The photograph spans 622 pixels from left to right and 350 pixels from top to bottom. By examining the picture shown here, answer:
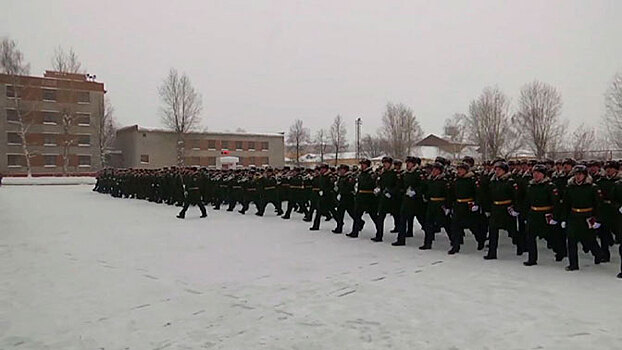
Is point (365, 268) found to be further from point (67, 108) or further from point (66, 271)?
point (67, 108)

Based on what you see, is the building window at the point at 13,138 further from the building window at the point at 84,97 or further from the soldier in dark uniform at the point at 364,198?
the soldier in dark uniform at the point at 364,198

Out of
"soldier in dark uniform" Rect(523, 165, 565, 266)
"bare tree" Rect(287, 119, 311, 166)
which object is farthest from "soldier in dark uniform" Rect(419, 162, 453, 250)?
"bare tree" Rect(287, 119, 311, 166)

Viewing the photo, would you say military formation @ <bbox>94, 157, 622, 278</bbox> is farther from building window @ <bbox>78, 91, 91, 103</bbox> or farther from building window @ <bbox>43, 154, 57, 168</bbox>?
building window @ <bbox>78, 91, 91, 103</bbox>

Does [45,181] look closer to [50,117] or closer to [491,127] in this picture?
[50,117]

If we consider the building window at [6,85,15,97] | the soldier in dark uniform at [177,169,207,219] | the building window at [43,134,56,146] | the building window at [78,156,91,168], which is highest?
the building window at [6,85,15,97]

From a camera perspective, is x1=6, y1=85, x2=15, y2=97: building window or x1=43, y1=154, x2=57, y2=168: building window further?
x1=43, y1=154, x2=57, y2=168: building window

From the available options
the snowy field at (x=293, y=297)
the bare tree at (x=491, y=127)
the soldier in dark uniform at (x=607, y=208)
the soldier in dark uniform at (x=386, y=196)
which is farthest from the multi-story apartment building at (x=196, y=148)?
the soldier in dark uniform at (x=607, y=208)

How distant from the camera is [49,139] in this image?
61188 millimetres

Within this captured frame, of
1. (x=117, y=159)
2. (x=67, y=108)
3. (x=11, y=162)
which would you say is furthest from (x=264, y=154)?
(x=11, y=162)

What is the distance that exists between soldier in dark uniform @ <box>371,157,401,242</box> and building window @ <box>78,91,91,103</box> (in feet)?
197

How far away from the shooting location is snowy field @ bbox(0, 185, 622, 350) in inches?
214

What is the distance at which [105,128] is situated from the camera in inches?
2537

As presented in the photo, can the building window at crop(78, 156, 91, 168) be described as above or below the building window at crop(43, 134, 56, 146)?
below

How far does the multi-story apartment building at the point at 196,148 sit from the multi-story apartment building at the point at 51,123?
4739mm
